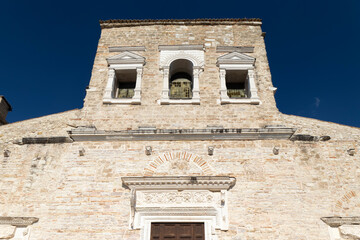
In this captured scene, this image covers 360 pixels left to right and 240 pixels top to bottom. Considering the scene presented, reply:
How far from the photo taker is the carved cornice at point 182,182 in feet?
23.6

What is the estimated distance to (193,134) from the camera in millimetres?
8008

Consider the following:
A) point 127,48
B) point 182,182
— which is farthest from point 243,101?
point 127,48

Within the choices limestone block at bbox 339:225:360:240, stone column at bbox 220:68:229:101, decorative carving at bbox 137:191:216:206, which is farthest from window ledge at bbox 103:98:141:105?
limestone block at bbox 339:225:360:240

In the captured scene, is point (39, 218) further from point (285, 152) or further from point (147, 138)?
point (285, 152)

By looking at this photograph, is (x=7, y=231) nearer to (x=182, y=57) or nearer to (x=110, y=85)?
(x=110, y=85)

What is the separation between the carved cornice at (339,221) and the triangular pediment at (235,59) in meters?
4.96

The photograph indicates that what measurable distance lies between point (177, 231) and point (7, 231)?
3.89m

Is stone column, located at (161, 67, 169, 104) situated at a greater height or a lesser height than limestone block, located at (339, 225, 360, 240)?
greater

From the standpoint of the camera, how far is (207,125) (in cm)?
834

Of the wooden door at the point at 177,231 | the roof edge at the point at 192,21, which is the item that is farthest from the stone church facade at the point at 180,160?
the roof edge at the point at 192,21

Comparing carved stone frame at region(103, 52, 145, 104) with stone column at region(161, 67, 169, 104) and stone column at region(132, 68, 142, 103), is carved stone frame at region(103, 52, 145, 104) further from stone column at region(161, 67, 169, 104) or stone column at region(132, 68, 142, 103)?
stone column at region(161, 67, 169, 104)

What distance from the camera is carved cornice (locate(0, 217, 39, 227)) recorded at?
6984 mm

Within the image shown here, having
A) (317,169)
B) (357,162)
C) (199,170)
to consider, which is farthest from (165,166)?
(357,162)

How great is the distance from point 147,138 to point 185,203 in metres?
2.00
